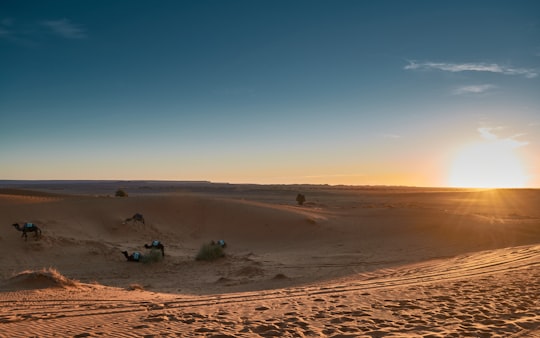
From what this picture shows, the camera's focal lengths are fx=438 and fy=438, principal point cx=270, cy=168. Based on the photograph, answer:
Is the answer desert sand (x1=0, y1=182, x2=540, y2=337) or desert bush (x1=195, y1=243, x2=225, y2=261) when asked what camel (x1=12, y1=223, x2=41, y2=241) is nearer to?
desert sand (x1=0, y1=182, x2=540, y2=337)

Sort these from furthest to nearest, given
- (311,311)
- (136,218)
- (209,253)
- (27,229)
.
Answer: (136,218)
(27,229)
(209,253)
(311,311)

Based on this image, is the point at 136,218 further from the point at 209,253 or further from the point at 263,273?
the point at 263,273

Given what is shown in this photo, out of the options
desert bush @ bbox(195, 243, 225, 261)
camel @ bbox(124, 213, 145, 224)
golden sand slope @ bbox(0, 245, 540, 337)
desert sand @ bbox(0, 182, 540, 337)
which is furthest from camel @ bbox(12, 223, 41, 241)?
golden sand slope @ bbox(0, 245, 540, 337)

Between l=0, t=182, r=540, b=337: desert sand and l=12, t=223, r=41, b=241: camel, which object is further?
l=12, t=223, r=41, b=241: camel

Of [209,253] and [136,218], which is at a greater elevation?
[136,218]

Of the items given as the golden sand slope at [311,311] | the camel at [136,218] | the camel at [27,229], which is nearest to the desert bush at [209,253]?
the camel at [27,229]

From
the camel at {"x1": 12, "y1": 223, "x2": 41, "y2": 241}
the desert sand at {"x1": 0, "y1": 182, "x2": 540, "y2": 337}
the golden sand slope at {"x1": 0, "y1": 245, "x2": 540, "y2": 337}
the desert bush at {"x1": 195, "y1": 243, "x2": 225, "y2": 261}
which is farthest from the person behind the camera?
the camel at {"x1": 12, "y1": 223, "x2": 41, "y2": 241}

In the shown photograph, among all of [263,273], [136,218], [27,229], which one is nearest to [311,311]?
[263,273]

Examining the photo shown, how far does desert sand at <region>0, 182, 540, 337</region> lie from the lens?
25.6ft

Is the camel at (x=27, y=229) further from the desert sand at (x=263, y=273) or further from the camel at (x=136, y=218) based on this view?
the camel at (x=136, y=218)

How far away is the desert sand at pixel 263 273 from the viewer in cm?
781

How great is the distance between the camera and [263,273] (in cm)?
1708

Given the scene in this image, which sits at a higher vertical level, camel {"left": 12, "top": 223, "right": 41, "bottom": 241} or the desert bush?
camel {"left": 12, "top": 223, "right": 41, "bottom": 241}

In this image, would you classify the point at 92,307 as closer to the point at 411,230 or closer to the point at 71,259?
the point at 71,259
